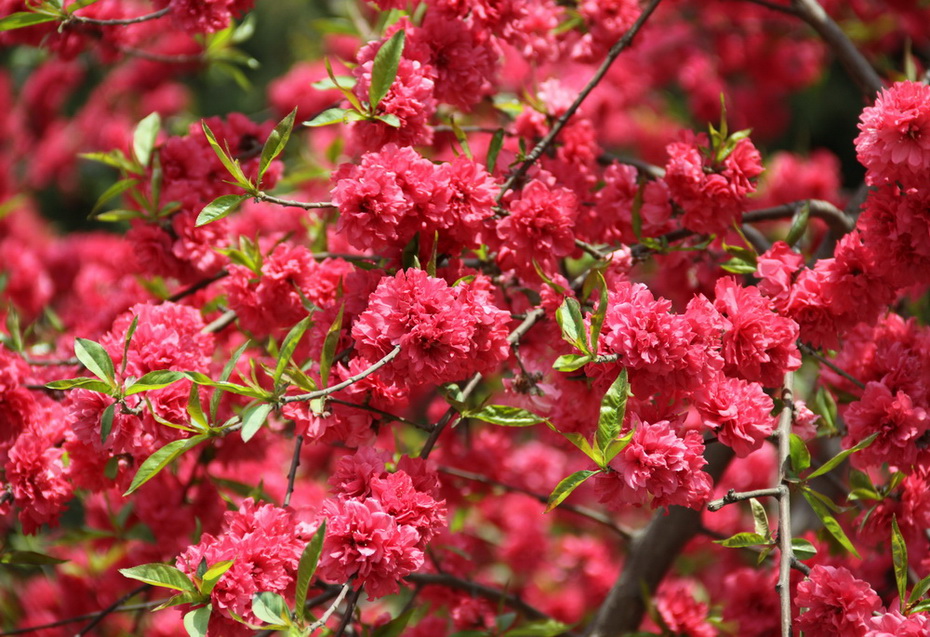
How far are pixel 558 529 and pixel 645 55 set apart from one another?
2.03 metres

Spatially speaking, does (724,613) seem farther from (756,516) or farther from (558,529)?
(558,529)

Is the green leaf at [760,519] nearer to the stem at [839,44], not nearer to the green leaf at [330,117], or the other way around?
the green leaf at [330,117]

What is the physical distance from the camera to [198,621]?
100 centimetres

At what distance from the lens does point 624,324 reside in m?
1.02

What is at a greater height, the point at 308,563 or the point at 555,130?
the point at 555,130

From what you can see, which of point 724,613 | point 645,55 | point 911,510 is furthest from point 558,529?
point 645,55

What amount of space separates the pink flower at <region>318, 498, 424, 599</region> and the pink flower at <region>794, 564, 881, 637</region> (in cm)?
50

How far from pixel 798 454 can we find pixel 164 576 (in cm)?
82

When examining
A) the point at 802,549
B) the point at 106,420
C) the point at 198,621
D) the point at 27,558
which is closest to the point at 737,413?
the point at 802,549

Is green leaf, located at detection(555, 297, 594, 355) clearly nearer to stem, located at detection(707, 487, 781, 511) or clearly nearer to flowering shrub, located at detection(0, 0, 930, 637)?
flowering shrub, located at detection(0, 0, 930, 637)

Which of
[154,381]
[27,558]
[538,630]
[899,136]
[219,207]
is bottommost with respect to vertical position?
[538,630]

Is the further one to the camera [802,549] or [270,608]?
[802,549]

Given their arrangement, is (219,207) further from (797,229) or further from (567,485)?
(797,229)

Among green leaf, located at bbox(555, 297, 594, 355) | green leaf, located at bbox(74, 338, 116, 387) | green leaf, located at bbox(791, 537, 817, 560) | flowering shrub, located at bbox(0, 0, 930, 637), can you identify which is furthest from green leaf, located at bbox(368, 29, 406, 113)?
green leaf, located at bbox(791, 537, 817, 560)
